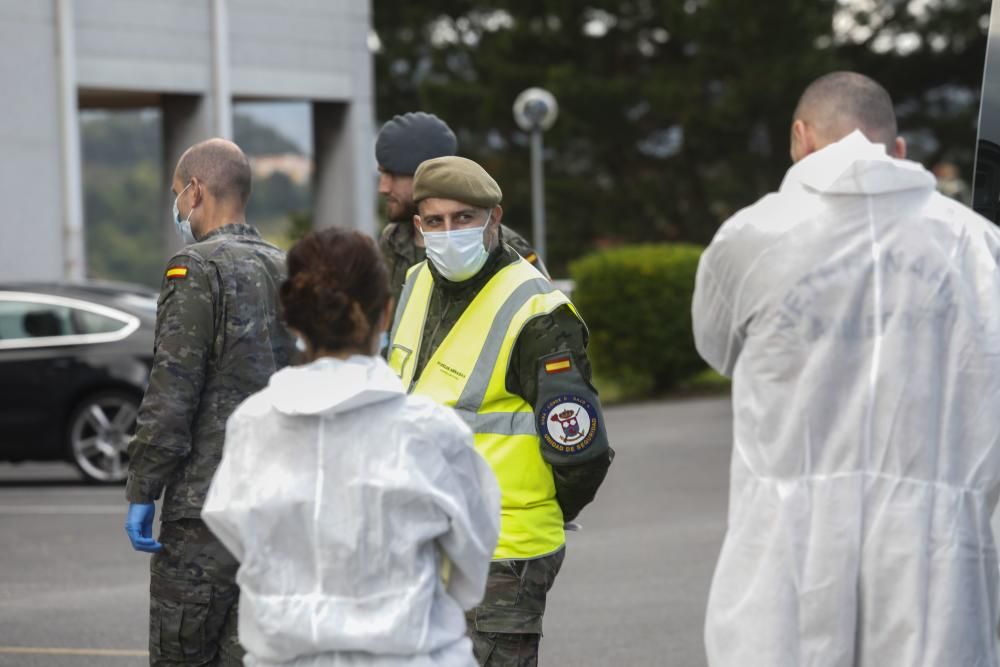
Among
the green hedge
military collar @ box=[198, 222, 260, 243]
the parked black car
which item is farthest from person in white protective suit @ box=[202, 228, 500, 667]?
the green hedge

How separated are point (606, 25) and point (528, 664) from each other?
115 feet

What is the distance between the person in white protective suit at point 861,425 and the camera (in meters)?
3.50

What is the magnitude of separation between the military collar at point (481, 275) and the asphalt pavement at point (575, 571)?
9.48 ft

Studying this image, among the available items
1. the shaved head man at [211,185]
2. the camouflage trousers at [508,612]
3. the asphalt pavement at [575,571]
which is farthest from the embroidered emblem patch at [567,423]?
the asphalt pavement at [575,571]

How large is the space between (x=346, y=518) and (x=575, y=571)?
6.19 m

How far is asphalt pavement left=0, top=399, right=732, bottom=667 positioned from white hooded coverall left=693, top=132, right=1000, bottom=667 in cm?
Answer: 351

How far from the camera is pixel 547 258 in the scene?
132 ft

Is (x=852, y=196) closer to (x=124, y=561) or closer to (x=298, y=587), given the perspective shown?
(x=298, y=587)

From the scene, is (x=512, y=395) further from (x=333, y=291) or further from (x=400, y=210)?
(x=400, y=210)

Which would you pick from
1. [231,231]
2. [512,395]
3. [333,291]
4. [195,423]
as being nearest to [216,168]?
[231,231]

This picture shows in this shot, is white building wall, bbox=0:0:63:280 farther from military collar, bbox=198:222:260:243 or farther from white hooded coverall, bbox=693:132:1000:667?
white hooded coverall, bbox=693:132:1000:667

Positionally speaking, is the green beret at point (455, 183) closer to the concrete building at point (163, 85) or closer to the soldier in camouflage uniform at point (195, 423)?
the soldier in camouflage uniform at point (195, 423)

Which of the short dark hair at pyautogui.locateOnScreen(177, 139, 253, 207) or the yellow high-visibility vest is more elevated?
the short dark hair at pyautogui.locateOnScreen(177, 139, 253, 207)

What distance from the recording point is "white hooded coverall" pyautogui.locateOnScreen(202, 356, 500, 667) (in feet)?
10.3
